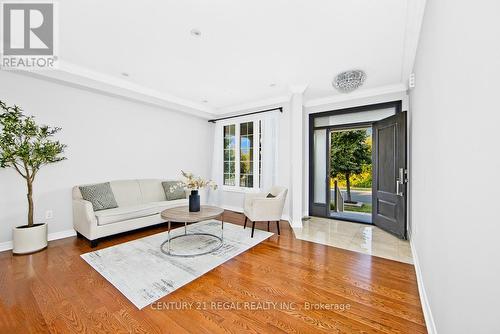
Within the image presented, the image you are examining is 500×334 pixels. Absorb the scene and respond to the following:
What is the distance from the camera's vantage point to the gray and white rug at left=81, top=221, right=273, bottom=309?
2021 millimetres

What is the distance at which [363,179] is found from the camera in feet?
22.6

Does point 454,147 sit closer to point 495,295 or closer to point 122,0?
point 495,295

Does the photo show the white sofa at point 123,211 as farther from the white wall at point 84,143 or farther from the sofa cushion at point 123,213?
the white wall at point 84,143

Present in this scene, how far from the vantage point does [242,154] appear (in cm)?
523

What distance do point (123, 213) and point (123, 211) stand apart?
0.03 metres

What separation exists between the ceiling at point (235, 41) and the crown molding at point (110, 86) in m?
0.05

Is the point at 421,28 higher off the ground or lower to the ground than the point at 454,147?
higher

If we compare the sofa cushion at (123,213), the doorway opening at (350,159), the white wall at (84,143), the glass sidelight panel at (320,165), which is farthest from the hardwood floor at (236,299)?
the doorway opening at (350,159)

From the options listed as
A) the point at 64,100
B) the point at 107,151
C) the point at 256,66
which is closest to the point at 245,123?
the point at 256,66

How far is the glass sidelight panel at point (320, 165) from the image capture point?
4.73 metres

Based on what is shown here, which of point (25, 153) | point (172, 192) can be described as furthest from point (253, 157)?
point (25, 153)

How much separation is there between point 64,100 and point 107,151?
101cm

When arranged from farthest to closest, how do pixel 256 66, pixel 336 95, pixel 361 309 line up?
pixel 336 95 < pixel 256 66 < pixel 361 309

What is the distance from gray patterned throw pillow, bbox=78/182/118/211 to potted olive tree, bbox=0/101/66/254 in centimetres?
62
